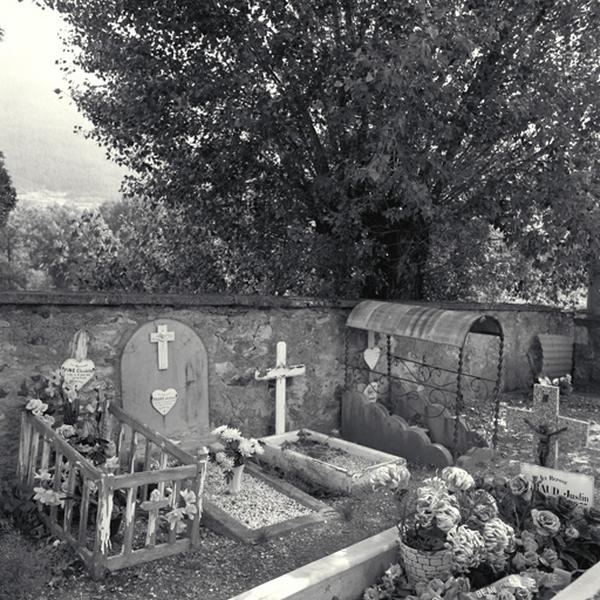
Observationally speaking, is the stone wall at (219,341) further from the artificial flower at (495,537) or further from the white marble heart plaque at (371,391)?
the artificial flower at (495,537)

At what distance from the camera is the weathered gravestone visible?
6242 millimetres

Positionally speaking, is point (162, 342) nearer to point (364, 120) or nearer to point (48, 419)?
point (48, 419)

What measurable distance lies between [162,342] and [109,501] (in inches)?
95.6

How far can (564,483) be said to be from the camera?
4629mm

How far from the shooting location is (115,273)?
12.2 m

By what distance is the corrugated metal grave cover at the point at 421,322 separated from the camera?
6.39 m

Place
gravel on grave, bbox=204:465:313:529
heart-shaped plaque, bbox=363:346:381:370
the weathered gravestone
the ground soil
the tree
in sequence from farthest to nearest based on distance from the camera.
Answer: heart-shaped plaque, bbox=363:346:381:370, the tree, the weathered gravestone, gravel on grave, bbox=204:465:313:529, the ground soil

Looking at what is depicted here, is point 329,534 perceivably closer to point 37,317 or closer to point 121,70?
point 37,317

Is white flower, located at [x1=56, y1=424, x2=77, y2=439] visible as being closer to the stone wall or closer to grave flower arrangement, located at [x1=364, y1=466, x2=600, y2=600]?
the stone wall

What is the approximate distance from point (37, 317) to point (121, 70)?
181 inches

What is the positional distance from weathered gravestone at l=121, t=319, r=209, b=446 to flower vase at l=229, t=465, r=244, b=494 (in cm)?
104

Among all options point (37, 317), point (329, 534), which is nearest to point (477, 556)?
point (329, 534)

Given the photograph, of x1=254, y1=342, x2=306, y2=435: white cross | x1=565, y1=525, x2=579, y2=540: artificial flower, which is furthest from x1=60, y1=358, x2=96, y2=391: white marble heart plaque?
x1=565, y1=525, x2=579, y2=540: artificial flower

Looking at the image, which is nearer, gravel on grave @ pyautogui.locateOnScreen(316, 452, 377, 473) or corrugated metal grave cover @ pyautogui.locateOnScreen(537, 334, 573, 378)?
gravel on grave @ pyautogui.locateOnScreen(316, 452, 377, 473)
